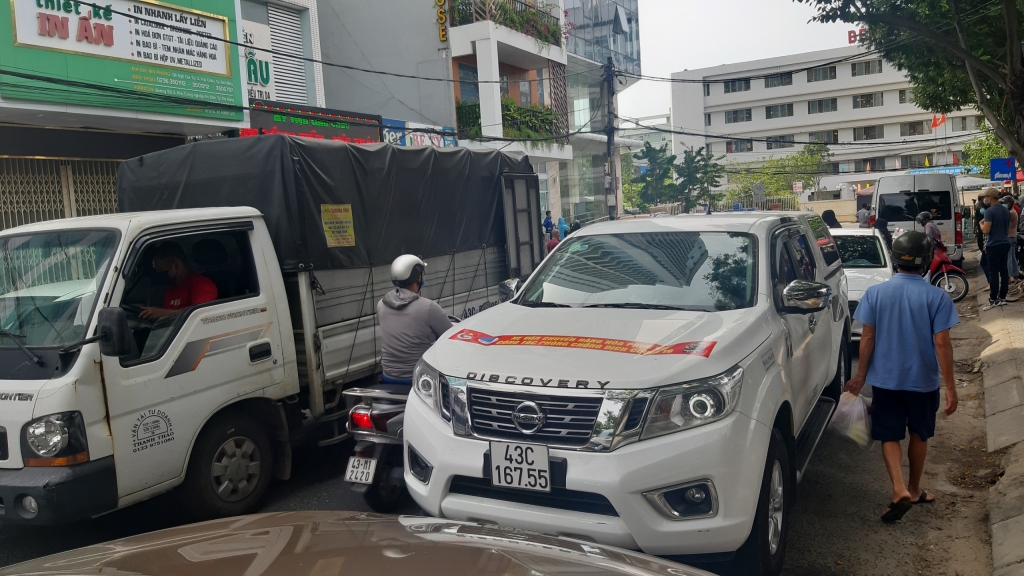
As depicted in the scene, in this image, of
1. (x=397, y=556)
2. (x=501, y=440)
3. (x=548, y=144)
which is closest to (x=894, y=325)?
(x=501, y=440)

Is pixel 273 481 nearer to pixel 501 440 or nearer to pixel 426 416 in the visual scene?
pixel 426 416

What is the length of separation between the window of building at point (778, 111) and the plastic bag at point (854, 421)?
230 ft

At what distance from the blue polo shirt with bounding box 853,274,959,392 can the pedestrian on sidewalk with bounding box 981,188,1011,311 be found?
8481mm

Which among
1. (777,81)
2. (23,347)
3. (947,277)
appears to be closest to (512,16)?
(947,277)

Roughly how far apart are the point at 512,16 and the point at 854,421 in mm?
19525

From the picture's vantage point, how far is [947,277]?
13500 millimetres

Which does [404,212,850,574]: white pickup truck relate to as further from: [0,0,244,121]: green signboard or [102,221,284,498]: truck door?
[0,0,244,121]: green signboard

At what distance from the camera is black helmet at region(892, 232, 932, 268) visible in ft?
Answer: 15.3

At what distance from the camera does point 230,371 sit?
5.03 meters

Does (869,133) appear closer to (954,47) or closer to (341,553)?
(954,47)

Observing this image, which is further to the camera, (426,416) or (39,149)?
(39,149)

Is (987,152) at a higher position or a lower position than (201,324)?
higher

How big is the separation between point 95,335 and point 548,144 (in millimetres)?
20552

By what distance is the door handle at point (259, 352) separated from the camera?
17.0ft
